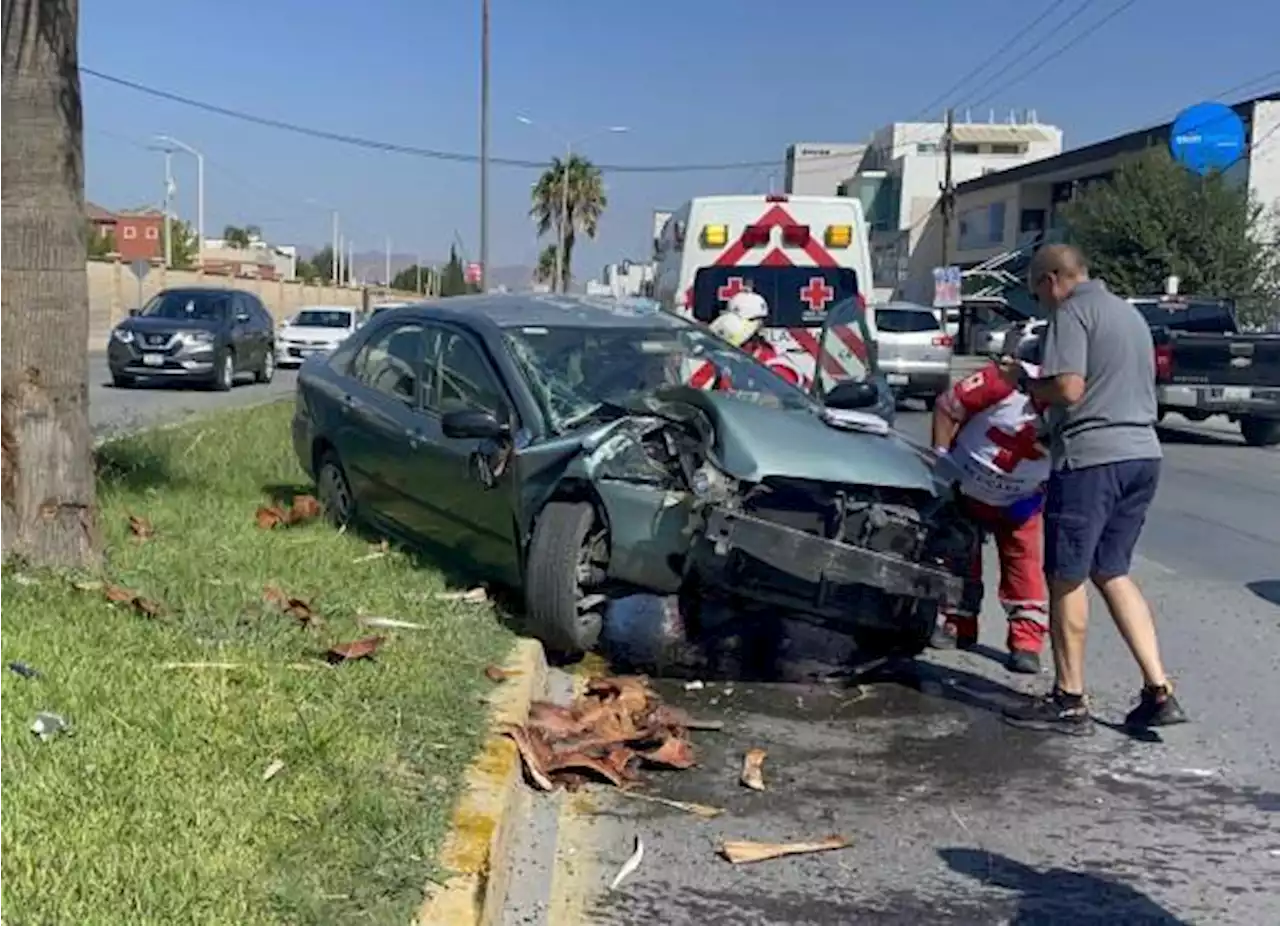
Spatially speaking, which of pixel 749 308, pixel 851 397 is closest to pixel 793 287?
pixel 749 308

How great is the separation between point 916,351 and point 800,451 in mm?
18362

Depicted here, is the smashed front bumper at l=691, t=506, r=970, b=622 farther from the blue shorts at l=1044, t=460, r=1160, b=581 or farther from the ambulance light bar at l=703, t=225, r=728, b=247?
the ambulance light bar at l=703, t=225, r=728, b=247

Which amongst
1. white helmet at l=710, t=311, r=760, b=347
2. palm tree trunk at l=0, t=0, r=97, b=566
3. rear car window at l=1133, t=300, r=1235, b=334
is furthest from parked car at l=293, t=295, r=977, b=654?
rear car window at l=1133, t=300, r=1235, b=334

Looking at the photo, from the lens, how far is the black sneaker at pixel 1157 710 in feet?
18.7

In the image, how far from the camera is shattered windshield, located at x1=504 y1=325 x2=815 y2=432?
687 cm

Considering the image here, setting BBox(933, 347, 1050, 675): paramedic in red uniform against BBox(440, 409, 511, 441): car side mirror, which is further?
BBox(440, 409, 511, 441): car side mirror

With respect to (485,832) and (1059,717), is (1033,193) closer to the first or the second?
(1059,717)

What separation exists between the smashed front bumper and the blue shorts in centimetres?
47

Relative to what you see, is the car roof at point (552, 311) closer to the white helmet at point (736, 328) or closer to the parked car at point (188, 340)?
the white helmet at point (736, 328)

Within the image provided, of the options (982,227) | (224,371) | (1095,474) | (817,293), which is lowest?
(224,371)

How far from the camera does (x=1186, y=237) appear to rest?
1597 inches

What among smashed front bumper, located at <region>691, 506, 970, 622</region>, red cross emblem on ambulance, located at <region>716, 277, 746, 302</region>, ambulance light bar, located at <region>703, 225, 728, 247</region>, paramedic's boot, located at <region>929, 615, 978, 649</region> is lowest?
paramedic's boot, located at <region>929, 615, 978, 649</region>

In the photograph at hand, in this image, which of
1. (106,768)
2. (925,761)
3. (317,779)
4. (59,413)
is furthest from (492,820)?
(59,413)

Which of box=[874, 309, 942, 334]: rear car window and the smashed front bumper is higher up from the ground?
box=[874, 309, 942, 334]: rear car window
